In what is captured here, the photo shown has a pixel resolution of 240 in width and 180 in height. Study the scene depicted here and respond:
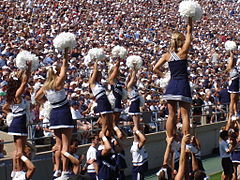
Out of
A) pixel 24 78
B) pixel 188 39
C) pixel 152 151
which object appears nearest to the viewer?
pixel 188 39

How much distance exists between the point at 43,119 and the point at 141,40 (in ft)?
50.7

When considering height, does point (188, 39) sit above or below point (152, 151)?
above

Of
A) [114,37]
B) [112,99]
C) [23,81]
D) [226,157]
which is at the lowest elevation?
[226,157]

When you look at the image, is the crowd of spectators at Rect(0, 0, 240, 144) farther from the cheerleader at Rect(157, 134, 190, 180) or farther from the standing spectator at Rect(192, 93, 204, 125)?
the cheerleader at Rect(157, 134, 190, 180)

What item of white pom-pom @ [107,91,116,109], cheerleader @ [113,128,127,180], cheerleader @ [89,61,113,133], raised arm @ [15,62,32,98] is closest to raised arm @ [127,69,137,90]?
white pom-pom @ [107,91,116,109]

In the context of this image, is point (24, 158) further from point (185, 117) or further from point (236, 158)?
point (236, 158)

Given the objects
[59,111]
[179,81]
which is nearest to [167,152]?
[179,81]

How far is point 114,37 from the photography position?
75.8ft

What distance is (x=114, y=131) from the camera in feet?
28.2

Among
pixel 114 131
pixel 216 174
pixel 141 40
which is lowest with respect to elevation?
pixel 216 174

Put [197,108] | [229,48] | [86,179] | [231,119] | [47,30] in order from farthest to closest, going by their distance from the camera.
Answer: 1. [47,30]
2. [197,108]
3. [231,119]
4. [229,48]
5. [86,179]

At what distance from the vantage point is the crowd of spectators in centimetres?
1410

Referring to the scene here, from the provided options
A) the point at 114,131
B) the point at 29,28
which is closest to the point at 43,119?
the point at 114,131

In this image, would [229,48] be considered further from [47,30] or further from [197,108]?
[47,30]
